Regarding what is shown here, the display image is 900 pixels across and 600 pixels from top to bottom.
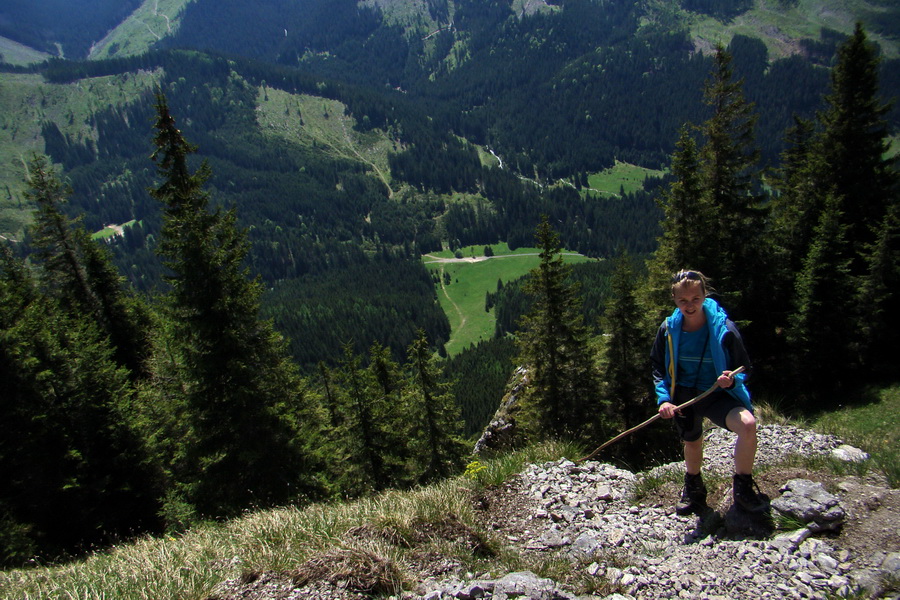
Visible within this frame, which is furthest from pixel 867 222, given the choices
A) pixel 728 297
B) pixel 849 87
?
pixel 728 297

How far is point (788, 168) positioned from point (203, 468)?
127 ft

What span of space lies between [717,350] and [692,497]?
212 cm

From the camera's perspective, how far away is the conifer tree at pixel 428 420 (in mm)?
23281

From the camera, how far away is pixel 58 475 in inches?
551

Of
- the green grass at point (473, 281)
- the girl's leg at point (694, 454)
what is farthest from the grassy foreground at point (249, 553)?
the green grass at point (473, 281)

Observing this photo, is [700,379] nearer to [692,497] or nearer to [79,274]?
[692,497]

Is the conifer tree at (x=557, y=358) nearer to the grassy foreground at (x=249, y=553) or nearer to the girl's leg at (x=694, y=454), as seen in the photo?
the grassy foreground at (x=249, y=553)

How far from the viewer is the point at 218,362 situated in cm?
1385

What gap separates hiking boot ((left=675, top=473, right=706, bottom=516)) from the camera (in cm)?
605

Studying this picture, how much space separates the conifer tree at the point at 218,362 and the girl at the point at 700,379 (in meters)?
11.9

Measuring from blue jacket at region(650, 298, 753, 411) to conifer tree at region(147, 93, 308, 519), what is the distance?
1185cm

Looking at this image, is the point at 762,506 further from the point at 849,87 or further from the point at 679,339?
the point at 849,87

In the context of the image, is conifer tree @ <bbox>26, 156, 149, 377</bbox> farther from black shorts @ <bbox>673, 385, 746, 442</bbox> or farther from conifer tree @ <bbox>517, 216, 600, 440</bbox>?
black shorts @ <bbox>673, 385, 746, 442</bbox>

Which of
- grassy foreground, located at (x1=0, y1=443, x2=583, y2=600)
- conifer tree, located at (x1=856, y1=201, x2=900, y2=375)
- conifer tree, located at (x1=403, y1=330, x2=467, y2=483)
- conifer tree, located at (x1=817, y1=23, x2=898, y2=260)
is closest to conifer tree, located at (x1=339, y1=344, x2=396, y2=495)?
conifer tree, located at (x1=403, y1=330, x2=467, y2=483)
